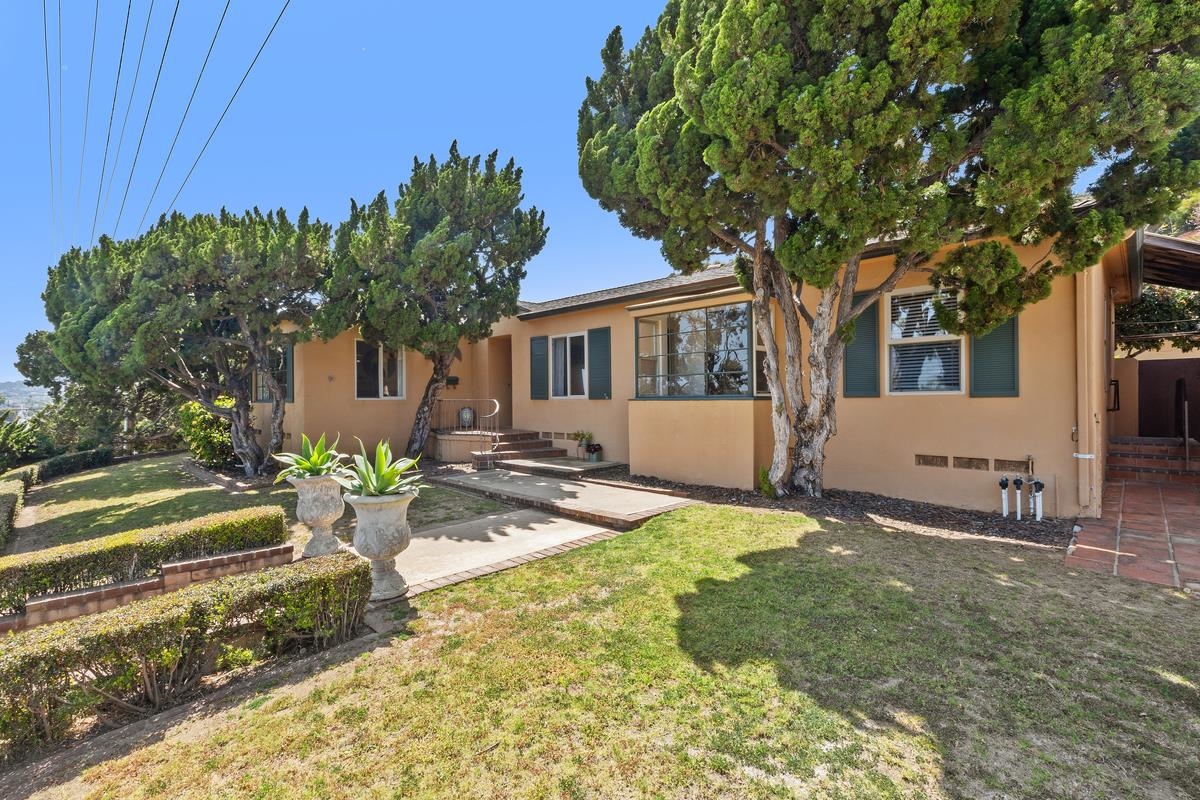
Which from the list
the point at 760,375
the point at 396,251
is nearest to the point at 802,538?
the point at 760,375

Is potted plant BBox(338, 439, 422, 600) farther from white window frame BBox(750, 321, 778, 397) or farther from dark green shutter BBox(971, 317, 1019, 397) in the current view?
dark green shutter BBox(971, 317, 1019, 397)

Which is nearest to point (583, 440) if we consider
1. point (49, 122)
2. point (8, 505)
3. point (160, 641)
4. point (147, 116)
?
point (160, 641)

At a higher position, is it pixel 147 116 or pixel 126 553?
pixel 147 116

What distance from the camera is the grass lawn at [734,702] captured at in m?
2.27

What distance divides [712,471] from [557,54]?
8976 millimetres

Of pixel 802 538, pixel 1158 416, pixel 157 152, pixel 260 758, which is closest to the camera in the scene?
pixel 260 758

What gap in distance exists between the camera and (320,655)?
3465 millimetres

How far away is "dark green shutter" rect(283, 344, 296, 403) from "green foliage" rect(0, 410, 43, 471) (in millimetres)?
9116

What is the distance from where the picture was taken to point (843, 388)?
26.7ft

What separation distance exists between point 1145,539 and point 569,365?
10.0 metres

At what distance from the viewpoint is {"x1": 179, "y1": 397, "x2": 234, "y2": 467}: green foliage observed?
1234cm

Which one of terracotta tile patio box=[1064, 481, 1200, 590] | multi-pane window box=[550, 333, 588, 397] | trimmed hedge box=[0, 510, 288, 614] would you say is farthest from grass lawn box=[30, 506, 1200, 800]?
multi-pane window box=[550, 333, 588, 397]

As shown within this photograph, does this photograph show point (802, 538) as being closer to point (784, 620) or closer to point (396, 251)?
point (784, 620)

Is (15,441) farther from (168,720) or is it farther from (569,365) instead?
(168,720)
